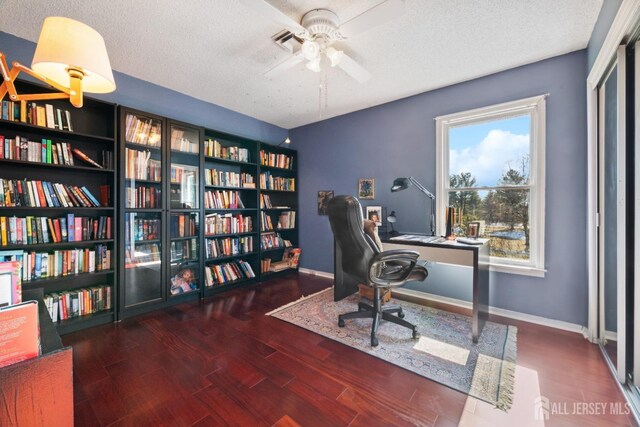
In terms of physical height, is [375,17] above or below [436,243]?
above

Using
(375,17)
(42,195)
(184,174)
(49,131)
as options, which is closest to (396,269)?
(375,17)

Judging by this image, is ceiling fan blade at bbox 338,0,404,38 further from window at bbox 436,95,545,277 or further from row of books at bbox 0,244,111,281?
row of books at bbox 0,244,111,281

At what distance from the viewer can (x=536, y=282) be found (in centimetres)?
239

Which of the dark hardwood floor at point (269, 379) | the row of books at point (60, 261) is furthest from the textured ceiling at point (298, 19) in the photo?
the dark hardwood floor at point (269, 379)

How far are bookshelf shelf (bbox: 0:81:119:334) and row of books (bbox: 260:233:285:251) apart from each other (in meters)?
1.79

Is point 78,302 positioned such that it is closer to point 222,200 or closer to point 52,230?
point 52,230

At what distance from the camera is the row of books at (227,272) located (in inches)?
125

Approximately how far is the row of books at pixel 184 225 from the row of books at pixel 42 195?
69 cm

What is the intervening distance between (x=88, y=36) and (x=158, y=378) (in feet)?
6.05

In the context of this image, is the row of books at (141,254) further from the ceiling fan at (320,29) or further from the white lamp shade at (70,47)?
the ceiling fan at (320,29)

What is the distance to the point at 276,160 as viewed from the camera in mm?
4043

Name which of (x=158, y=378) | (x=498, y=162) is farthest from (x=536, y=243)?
(x=158, y=378)

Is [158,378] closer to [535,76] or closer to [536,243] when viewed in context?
[536,243]

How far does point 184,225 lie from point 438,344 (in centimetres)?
283
